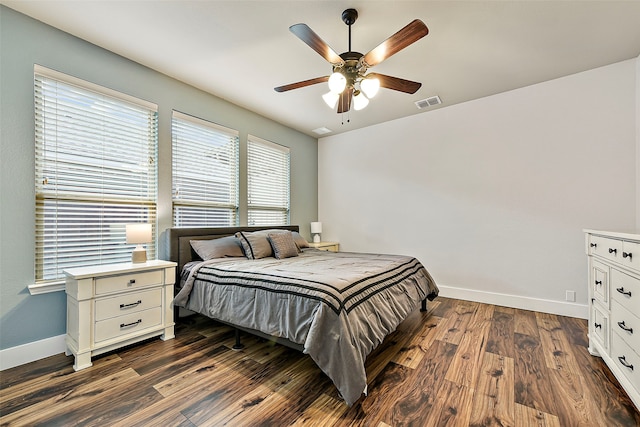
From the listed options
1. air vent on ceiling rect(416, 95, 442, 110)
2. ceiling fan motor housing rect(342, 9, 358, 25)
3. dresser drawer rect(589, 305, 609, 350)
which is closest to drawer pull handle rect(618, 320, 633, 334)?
dresser drawer rect(589, 305, 609, 350)

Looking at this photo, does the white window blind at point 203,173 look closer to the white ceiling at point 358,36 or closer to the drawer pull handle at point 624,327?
the white ceiling at point 358,36

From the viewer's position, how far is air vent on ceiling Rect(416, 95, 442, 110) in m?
3.75

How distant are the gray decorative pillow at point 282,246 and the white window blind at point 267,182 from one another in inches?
35.2

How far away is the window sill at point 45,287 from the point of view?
2.23 meters

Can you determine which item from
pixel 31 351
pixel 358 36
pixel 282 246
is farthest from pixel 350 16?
pixel 31 351

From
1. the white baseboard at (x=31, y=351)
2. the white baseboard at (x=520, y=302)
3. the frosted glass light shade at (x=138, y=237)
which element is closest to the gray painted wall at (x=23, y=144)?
the white baseboard at (x=31, y=351)

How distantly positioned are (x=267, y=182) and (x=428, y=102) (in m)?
2.70

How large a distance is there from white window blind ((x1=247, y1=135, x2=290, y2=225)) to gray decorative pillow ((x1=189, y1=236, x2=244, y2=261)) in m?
0.92

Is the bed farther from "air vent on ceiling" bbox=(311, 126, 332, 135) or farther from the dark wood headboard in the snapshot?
"air vent on ceiling" bbox=(311, 126, 332, 135)

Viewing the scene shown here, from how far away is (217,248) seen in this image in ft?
10.5

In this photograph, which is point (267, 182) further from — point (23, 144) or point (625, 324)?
point (625, 324)

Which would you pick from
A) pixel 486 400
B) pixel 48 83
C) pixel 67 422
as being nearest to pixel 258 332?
pixel 67 422

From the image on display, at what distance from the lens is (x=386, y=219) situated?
4.66 metres

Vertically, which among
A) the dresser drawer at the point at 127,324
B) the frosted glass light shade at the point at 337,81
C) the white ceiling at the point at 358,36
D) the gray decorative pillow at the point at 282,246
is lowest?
the dresser drawer at the point at 127,324
